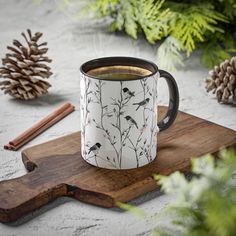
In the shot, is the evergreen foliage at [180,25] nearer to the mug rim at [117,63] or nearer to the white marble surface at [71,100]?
the white marble surface at [71,100]

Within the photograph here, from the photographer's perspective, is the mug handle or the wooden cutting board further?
the mug handle

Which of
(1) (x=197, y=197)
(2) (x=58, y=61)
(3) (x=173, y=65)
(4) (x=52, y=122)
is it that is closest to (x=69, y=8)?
(2) (x=58, y=61)

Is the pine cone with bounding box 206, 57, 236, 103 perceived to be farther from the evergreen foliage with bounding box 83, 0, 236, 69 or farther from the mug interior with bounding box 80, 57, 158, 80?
the mug interior with bounding box 80, 57, 158, 80

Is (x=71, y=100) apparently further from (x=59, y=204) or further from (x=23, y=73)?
(x=59, y=204)

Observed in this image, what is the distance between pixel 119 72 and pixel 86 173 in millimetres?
138

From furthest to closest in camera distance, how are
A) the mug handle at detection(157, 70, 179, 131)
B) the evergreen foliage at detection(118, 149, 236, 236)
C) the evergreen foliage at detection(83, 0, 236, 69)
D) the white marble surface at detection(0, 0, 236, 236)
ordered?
the evergreen foliage at detection(83, 0, 236, 69)
the mug handle at detection(157, 70, 179, 131)
the white marble surface at detection(0, 0, 236, 236)
the evergreen foliage at detection(118, 149, 236, 236)

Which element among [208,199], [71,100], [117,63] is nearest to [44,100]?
[71,100]

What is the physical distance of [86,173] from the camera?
754 mm

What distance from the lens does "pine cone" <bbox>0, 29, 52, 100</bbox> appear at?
103 centimetres

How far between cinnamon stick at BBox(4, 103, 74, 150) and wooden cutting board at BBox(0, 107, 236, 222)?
0.24ft

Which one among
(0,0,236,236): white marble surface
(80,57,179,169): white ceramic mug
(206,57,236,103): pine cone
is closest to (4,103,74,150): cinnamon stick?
(0,0,236,236): white marble surface

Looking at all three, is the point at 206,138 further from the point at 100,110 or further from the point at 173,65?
the point at 173,65

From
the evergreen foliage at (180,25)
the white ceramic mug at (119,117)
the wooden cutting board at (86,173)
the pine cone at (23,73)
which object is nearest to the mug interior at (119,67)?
the white ceramic mug at (119,117)

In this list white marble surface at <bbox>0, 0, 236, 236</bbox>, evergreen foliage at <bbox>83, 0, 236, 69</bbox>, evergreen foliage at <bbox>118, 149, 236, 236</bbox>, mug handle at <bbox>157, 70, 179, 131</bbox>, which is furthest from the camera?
evergreen foliage at <bbox>83, 0, 236, 69</bbox>
